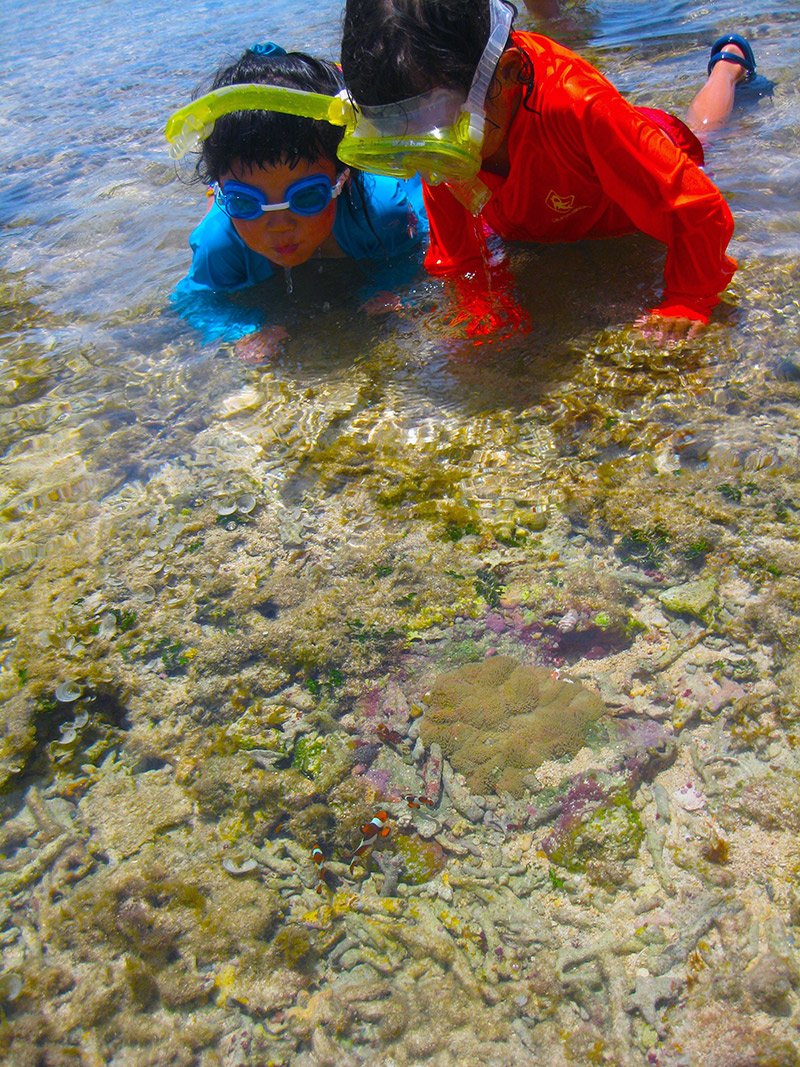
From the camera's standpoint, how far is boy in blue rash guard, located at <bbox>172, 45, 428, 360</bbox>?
2.74 meters

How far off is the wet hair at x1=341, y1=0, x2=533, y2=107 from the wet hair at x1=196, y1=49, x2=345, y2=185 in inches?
21.8

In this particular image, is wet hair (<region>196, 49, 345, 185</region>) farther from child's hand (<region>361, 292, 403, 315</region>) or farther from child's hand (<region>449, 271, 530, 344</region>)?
child's hand (<region>449, 271, 530, 344</region>)

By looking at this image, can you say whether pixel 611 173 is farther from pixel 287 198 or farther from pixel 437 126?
pixel 287 198

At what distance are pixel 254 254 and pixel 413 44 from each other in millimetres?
1551

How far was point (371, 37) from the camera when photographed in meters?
2.15

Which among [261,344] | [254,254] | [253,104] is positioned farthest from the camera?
[254,254]

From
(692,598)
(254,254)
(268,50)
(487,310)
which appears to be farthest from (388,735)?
(268,50)

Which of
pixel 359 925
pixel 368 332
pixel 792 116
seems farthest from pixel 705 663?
pixel 792 116

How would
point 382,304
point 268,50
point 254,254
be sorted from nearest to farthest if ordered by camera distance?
point 268,50 < point 382,304 < point 254,254

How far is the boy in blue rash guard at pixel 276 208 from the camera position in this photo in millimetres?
2736

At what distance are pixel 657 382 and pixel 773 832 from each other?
1560mm

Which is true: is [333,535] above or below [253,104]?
below

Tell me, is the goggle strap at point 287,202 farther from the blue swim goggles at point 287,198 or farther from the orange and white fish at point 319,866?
the orange and white fish at point 319,866

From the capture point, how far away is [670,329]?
263 cm
